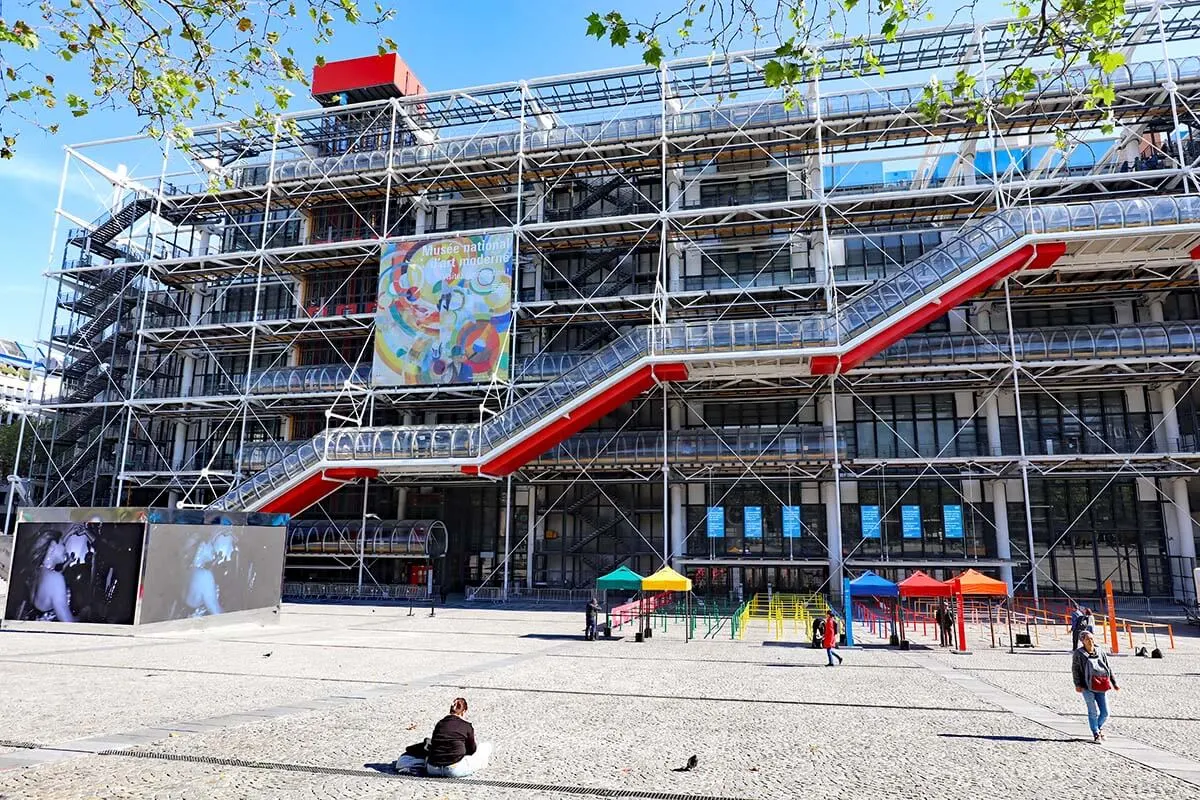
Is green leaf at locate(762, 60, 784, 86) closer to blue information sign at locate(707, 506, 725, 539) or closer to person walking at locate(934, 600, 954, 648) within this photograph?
person walking at locate(934, 600, 954, 648)

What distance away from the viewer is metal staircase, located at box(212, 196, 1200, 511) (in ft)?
83.6

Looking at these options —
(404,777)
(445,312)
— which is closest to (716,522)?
(445,312)

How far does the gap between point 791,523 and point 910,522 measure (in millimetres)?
4289

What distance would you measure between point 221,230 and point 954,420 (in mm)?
35362

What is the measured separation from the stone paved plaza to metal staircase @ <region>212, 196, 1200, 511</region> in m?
10.9

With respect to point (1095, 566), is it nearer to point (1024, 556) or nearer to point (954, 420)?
point (1024, 556)

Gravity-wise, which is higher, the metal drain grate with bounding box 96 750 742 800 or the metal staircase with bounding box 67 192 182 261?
the metal staircase with bounding box 67 192 182 261

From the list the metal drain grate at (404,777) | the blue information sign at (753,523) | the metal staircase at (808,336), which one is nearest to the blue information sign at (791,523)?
the blue information sign at (753,523)

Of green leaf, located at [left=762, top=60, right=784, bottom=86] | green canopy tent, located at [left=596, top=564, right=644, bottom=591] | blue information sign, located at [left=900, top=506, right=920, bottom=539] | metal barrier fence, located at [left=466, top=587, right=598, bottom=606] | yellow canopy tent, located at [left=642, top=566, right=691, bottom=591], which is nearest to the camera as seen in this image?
green leaf, located at [left=762, top=60, right=784, bottom=86]

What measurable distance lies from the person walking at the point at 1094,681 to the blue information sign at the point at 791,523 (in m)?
21.3

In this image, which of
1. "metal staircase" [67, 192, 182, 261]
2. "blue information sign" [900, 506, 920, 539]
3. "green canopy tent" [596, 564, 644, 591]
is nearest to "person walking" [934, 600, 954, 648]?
"green canopy tent" [596, 564, 644, 591]

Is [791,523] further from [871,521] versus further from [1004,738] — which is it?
[1004,738]

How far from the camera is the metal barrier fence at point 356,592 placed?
1232 inches

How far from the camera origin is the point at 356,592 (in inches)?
1233
